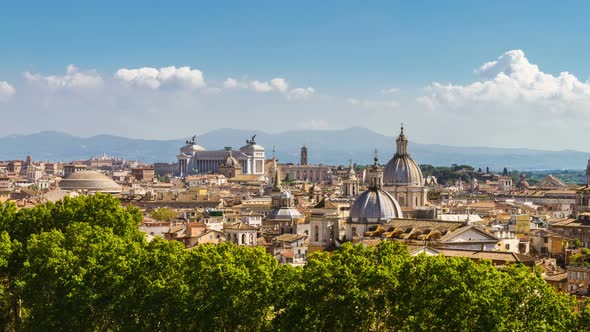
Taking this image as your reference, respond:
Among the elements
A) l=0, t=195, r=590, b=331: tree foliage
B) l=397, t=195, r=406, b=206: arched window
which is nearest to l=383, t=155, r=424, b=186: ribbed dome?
l=397, t=195, r=406, b=206: arched window

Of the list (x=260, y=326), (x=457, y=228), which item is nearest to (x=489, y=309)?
(x=260, y=326)

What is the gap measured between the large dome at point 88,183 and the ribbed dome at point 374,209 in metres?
98.7

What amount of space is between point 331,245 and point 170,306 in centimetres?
3875

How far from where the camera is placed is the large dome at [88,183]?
17185 cm

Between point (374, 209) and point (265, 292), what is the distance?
38.3 metres

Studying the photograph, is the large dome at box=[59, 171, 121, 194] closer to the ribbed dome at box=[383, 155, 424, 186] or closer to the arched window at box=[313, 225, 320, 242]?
the ribbed dome at box=[383, 155, 424, 186]

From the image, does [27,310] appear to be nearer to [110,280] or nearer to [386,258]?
[110,280]

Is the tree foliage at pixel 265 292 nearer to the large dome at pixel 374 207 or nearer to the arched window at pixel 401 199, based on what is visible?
the large dome at pixel 374 207

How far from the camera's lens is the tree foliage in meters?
35.0

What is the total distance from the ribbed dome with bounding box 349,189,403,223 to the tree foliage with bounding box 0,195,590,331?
31.3m

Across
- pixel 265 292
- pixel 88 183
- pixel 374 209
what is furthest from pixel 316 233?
pixel 88 183

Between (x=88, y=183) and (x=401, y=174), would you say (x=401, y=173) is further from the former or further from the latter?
(x=88, y=183)

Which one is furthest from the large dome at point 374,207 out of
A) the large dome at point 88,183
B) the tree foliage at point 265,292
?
the large dome at point 88,183

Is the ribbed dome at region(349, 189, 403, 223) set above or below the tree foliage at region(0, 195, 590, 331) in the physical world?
above
